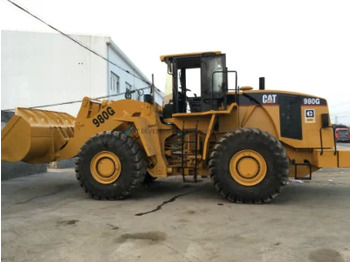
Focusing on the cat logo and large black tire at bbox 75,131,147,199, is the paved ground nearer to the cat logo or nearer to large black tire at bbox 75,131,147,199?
large black tire at bbox 75,131,147,199

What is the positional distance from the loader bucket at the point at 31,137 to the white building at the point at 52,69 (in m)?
12.5

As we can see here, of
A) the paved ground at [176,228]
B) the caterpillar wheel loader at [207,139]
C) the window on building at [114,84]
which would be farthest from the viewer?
the window on building at [114,84]

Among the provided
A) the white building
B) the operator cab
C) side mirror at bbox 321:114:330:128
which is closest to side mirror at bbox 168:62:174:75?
the operator cab

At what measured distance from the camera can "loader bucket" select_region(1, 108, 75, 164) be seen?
7551 mm

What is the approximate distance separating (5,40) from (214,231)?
2066cm

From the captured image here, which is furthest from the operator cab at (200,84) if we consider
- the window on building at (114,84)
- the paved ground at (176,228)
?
the window on building at (114,84)

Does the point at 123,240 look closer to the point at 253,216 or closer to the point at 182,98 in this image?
the point at 253,216

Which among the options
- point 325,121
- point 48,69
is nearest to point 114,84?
point 48,69

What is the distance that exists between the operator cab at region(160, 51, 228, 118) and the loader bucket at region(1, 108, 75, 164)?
2.68 m

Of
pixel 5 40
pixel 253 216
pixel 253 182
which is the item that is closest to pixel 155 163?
pixel 253 182

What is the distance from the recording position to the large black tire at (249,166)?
630 centimetres

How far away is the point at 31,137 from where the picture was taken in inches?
297

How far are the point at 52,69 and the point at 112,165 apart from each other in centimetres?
1589

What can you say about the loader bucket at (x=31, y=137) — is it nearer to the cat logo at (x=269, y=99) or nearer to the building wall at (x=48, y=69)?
the cat logo at (x=269, y=99)
